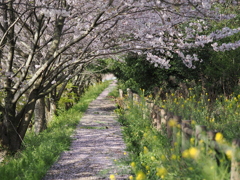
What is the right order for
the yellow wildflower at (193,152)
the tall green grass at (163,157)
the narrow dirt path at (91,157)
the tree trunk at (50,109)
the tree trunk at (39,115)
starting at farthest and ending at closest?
1. the tree trunk at (50,109)
2. the tree trunk at (39,115)
3. the narrow dirt path at (91,157)
4. the tall green grass at (163,157)
5. the yellow wildflower at (193,152)

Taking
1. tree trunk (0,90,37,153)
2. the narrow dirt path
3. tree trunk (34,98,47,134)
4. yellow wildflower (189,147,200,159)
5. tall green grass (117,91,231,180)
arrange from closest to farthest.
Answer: yellow wildflower (189,147,200,159)
tall green grass (117,91,231,180)
the narrow dirt path
tree trunk (0,90,37,153)
tree trunk (34,98,47,134)

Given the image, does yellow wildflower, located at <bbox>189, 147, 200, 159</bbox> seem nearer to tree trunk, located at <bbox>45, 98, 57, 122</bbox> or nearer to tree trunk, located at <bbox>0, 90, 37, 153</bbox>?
tree trunk, located at <bbox>0, 90, 37, 153</bbox>

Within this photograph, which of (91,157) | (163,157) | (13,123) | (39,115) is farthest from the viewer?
(39,115)

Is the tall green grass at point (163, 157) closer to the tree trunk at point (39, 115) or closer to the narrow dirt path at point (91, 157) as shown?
the narrow dirt path at point (91, 157)

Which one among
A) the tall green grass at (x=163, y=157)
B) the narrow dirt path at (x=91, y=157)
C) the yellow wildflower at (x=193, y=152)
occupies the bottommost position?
the narrow dirt path at (x=91, y=157)

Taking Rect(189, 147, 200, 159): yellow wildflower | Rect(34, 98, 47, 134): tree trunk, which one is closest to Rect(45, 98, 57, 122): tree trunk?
Rect(34, 98, 47, 134): tree trunk

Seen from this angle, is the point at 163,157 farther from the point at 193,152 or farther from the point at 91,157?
the point at 91,157

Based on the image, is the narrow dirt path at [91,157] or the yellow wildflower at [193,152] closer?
the yellow wildflower at [193,152]

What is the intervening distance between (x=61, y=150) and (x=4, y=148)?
141 cm

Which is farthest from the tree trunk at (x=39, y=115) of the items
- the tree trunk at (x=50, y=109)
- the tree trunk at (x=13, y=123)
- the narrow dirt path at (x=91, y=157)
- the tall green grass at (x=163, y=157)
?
the tree trunk at (x=13, y=123)

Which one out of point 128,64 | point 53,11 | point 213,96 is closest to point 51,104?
point 128,64

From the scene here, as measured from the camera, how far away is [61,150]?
7.22m

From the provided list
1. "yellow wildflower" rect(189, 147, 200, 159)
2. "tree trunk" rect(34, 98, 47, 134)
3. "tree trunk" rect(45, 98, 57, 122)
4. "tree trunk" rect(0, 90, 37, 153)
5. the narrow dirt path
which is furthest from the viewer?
"tree trunk" rect(45, 98, 57, 122)

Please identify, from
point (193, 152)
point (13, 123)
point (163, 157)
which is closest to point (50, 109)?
point (13, 123)
